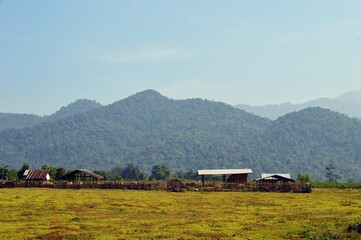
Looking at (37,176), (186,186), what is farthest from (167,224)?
(37,176)

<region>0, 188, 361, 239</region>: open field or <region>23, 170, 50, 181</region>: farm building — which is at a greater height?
<region>23, 170, 50, 181</region>: farm building

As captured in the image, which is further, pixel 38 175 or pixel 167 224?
pixel 38 175

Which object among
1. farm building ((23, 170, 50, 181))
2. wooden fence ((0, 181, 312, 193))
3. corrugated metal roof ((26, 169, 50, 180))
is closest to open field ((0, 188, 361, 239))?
wooden fence ((0, 181, 312, 193))

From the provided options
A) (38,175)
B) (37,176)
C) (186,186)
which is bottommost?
(186,186)

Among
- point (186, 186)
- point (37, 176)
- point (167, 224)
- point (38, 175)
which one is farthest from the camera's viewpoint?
point (38, 175)

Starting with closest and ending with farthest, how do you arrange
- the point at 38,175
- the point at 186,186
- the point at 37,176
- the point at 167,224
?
the point at 167,224
the point at 186,186
the point at 37,176
the point at 38,175

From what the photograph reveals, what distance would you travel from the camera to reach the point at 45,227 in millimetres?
30891

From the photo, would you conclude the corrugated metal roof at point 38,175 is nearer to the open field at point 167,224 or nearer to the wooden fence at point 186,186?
the wooden fence at point 186,186

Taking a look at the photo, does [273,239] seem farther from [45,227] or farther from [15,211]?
[15,211]

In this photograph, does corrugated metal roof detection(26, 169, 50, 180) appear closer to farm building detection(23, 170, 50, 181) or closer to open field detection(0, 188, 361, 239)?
farm building detection(23, 170, 50, 181)

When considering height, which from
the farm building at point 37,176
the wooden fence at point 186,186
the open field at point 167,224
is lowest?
the open field at point 167,224

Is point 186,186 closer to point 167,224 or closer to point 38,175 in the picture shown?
point 38,175

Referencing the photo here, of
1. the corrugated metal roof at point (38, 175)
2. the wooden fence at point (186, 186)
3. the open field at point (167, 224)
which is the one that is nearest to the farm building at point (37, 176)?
the corrugated metal roof at point (38, 175)

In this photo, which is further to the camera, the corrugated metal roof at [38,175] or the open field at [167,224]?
the corrugated metal roof at [38,175]
